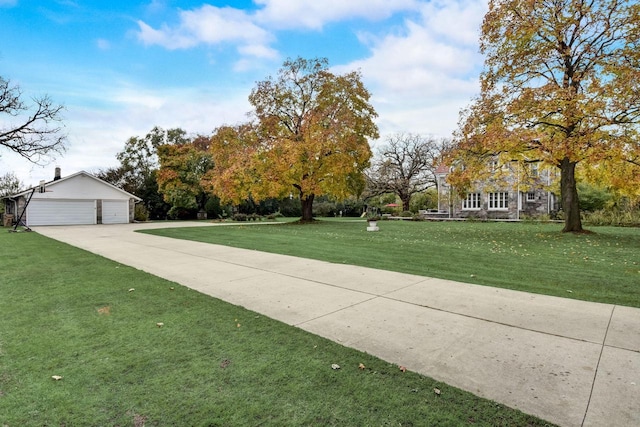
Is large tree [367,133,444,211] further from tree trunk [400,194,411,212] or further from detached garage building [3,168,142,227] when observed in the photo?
detached garage building [3,168,142,227]

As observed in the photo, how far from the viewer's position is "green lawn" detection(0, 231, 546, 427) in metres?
2.16

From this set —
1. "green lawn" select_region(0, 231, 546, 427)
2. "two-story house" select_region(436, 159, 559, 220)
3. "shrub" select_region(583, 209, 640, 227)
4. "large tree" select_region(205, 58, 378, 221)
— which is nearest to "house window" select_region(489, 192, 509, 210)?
"two-story house" select_region(436, 159, 559, 220)

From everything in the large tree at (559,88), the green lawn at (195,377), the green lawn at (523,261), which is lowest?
the green lawn at (523,261)

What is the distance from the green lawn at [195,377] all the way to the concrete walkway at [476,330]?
31cm

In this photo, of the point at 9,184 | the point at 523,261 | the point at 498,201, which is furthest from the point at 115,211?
the point at 498,201

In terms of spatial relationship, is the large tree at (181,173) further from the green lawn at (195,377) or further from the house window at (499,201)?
the green lawn at (195,377)

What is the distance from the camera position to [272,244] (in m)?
11.4

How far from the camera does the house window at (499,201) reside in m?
30.4

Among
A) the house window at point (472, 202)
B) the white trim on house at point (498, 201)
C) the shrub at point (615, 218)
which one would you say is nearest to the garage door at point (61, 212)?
the house window at point (472, 202)

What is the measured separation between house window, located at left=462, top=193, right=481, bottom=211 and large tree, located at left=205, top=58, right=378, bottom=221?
13.9 m

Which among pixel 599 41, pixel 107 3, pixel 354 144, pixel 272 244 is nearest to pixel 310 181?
pixel 354 144

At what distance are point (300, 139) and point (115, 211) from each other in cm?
1801

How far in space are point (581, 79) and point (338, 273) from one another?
12.5 metres

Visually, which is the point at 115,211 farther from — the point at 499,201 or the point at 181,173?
the point at 499,201
